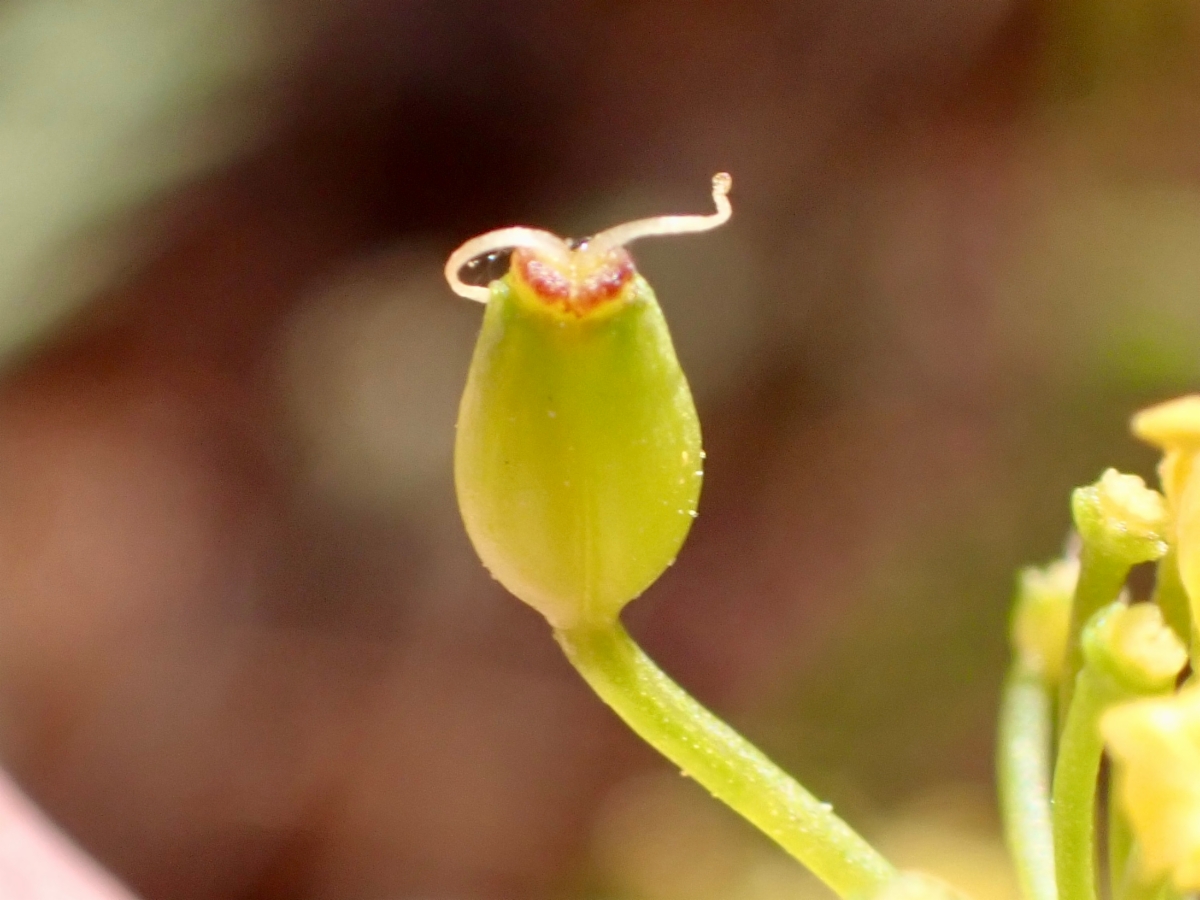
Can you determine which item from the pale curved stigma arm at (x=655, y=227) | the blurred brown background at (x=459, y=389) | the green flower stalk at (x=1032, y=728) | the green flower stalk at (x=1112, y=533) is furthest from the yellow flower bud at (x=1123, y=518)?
the blurred brown background at (x=459, y=389)

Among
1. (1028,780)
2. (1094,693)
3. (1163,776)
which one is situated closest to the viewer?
(1163,776)

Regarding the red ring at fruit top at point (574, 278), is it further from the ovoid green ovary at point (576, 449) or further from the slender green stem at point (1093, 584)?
the slender green stem at point (1093, 584)

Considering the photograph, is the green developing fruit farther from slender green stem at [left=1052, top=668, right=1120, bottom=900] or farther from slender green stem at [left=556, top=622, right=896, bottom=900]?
slender green stem at [left=1052, top=668, right=1120, bottom=900]

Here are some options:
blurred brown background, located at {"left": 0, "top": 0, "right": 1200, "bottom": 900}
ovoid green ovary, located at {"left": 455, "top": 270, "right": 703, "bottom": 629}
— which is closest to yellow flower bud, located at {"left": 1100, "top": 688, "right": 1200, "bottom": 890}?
ovoid green ovary, located at {"left": 455, "top": 270, "right": 703, "bottom": 629}

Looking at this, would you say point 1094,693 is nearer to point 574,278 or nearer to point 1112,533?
point 1112,533

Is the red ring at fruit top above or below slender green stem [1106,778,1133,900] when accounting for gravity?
above

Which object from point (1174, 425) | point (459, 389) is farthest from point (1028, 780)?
point (459, 389)
